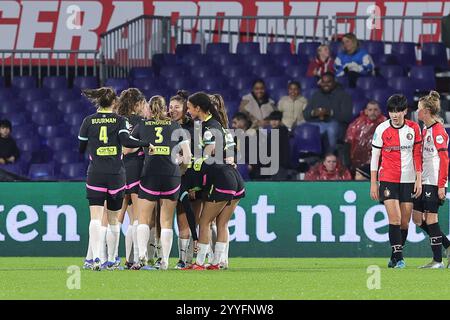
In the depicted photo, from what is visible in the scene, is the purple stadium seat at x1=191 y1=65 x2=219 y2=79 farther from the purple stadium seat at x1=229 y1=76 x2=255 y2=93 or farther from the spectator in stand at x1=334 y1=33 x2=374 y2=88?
the spectator in stand at x1=334 y1=33 x2=374 y2=88

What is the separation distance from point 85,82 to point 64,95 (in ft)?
1.49

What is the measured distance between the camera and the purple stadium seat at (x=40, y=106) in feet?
83.6

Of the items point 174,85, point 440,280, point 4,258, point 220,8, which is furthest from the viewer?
point 220,8

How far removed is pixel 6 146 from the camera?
23047 millimetres

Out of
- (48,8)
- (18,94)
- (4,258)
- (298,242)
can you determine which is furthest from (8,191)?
(48,8)

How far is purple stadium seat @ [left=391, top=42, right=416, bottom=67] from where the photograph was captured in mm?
25250

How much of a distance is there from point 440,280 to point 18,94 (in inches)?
521

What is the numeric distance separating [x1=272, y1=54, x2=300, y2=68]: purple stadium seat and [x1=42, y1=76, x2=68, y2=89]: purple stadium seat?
3.98 meters

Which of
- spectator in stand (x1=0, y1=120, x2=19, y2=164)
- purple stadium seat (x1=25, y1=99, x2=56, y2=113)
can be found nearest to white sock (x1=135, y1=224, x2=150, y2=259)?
spectator in stand (x1=0, y1=120, x2=19, y2=164)

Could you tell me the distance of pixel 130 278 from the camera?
14.5m

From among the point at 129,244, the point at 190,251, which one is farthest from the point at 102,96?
the point at 190,251

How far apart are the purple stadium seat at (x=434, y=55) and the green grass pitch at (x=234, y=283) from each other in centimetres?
820

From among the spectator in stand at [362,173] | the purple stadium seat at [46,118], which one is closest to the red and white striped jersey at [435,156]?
the spectator in stand at [362,173]

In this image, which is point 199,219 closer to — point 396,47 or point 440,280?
point 440,280
